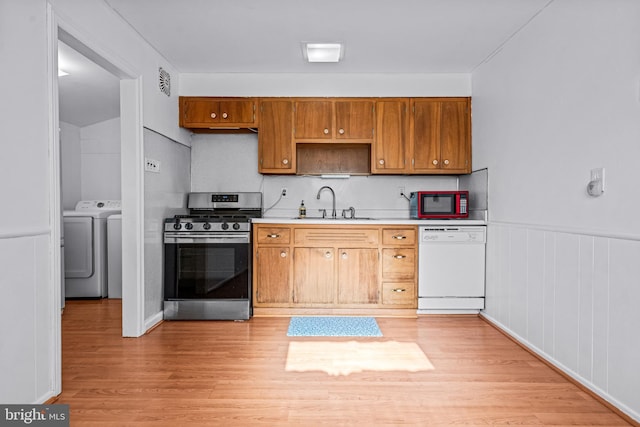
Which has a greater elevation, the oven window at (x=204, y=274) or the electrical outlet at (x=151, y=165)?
the electrical outlet at (x=151, y=165)

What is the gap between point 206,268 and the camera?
373cm

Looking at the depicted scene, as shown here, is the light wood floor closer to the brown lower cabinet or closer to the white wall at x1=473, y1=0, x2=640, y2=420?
the white wall at x1=473, y1=0, x2=640, y2=420

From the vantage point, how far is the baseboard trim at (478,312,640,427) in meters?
2.00

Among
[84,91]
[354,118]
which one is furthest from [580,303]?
[84,91]

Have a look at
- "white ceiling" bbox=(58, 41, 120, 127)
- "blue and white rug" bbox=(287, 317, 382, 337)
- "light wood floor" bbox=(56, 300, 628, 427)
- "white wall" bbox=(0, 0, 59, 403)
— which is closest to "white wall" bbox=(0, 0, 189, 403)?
"white wall" bbox=(0, 0, 59, 403)

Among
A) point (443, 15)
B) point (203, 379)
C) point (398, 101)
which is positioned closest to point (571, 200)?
point (443, 15)

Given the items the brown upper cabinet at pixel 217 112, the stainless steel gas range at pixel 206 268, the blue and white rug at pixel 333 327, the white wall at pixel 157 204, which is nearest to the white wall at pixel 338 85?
the brown upper cabinet at pixel 217 112

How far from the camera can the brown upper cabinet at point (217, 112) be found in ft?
13.5

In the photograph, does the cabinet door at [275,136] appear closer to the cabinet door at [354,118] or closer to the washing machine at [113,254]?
the cabinet door at [354,118]

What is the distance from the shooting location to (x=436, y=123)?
4.13m

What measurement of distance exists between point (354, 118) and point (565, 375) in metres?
2.84

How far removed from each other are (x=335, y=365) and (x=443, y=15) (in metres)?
2.59

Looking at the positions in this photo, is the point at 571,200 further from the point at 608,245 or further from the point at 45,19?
the point at 45,19

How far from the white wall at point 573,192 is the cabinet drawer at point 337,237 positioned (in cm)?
117
